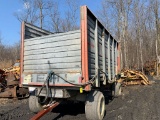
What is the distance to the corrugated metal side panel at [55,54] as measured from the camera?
5.50 meters

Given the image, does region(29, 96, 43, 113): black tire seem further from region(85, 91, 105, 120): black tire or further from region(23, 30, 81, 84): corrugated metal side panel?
region(85, 91, 105, 120): black tire

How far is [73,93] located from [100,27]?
244 centimetres

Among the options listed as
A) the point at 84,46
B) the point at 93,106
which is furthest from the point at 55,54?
the point at 93,106

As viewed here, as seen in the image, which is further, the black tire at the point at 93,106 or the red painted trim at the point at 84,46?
the black tire at the point at 93,106

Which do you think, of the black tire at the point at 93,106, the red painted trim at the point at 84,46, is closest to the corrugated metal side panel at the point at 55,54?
the red painted trim at the point at 84,46

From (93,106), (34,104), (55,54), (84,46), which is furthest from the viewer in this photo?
(34,104)

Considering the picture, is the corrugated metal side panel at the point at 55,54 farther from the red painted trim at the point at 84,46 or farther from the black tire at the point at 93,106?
the black tire at the point at 93,106

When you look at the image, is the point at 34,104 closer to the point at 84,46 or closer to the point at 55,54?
the point at 55,54

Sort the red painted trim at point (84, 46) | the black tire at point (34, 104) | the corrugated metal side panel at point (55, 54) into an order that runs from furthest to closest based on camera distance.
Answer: the black tire at point (34, 104) → the corrugated metal side panel at point (55, 54) → the red painted trim at point (84, 46)

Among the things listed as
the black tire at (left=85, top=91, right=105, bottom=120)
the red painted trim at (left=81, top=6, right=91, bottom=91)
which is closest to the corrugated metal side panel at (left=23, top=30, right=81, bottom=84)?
the red painted trim at (left=81, top=6, right=91, bottom=91)

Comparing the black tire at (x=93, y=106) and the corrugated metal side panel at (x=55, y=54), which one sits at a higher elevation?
the corrugated metal side panel at (x=55, y=54)

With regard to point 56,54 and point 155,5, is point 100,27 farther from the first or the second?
point 155,5

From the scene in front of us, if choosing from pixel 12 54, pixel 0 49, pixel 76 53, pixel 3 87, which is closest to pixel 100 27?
pixel 76 53

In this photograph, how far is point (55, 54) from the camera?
5.84 meters
